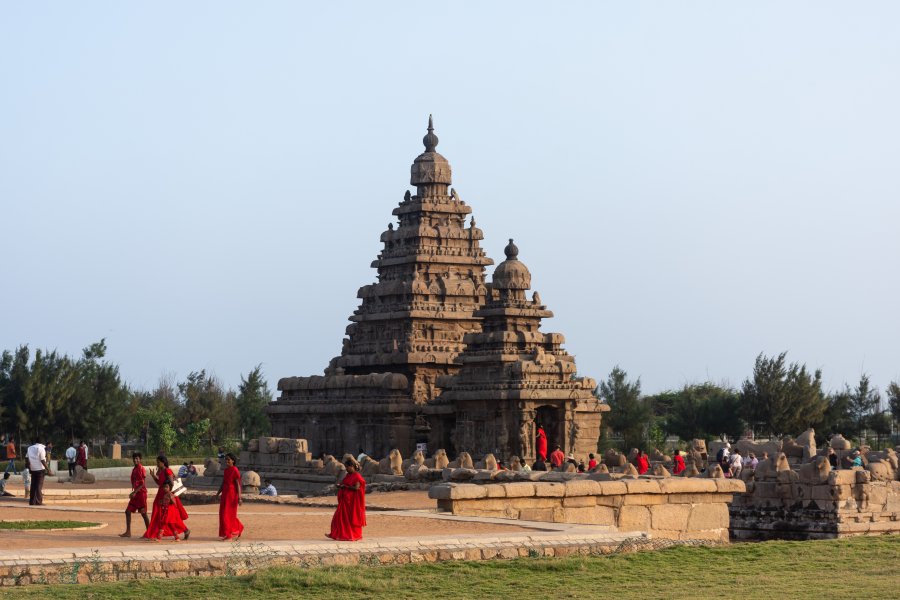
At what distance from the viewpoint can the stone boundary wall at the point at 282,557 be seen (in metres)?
15.2

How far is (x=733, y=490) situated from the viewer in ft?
80.4

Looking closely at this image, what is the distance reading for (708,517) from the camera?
2431cm

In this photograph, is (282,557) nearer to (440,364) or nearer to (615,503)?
(615,503)

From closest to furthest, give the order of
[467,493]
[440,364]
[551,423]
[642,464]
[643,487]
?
[467,493] → [643,487] → [642,464] → [551,423] → [440,364]

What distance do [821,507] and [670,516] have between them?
321 inches

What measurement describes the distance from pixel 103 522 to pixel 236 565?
6.60 meters

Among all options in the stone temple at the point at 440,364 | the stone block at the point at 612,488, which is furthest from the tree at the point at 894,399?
the stone block at the point at 612,488

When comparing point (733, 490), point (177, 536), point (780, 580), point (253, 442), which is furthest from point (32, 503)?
point (253, 442)

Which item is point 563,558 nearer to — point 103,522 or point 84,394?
point 103,522

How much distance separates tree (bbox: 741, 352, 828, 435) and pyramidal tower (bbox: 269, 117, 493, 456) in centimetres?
1647

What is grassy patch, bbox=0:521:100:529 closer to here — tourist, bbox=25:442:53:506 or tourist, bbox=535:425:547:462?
tourist, bbox=25:442:53:506

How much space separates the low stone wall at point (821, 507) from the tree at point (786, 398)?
3230 centimetres

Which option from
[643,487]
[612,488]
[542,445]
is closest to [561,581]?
[612,488]

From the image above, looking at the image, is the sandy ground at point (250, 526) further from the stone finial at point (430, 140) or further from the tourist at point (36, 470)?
the stone finial at point (430, 140)
